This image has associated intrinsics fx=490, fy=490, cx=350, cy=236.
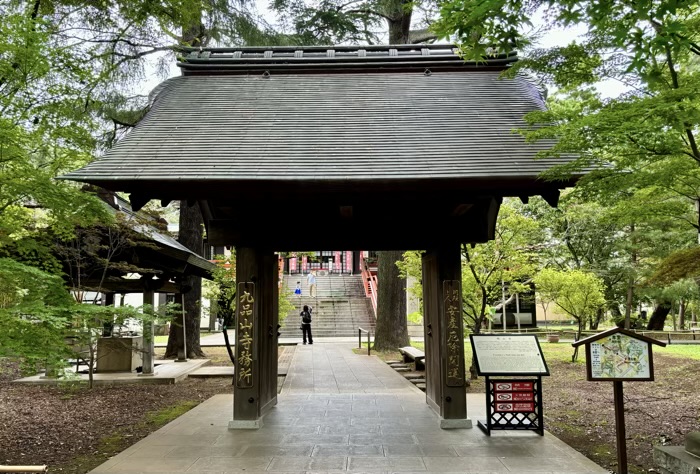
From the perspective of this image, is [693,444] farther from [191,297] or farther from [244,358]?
[191,297]

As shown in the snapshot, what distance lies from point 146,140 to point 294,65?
10.7 ft

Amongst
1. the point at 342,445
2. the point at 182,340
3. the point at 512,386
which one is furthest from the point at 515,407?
the point at 182,340

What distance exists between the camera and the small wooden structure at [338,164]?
5.84m

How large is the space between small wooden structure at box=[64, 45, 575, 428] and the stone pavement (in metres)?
0.52

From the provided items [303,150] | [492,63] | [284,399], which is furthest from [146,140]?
[492,63]

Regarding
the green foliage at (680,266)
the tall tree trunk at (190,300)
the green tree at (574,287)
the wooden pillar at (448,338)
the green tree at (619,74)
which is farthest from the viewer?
the tall tree trunk at (190,300)

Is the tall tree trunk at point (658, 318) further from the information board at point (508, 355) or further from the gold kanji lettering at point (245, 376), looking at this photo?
the gold kanji lettering at point (245, 376)

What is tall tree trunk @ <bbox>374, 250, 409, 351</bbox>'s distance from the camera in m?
16.5

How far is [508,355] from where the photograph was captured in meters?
6.63

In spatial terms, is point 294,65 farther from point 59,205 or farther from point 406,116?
point 59,205

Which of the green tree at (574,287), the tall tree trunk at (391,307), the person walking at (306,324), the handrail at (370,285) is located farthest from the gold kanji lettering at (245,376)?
the handrail at (370,285)

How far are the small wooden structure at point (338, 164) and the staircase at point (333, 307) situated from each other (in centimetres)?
1467

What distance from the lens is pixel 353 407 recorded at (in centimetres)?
814

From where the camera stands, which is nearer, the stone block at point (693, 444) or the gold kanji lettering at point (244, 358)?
the stone block at point (693, 444)
